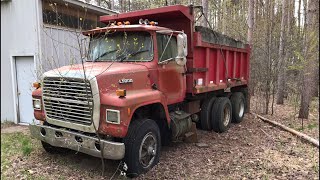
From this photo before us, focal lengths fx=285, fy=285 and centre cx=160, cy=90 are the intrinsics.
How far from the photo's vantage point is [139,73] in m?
5.03

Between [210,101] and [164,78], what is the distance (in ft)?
8.04

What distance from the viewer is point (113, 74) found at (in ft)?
15.3

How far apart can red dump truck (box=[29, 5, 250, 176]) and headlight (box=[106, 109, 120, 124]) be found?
0.02 meters

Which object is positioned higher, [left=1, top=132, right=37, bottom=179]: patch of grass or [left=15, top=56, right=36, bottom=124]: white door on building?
[left=15, top=56, right=36, bottom=124]: white door on building

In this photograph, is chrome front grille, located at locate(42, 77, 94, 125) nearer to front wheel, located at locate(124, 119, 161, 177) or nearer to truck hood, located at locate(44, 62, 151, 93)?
truck hood, located at locate(44, 62, 151, 93)

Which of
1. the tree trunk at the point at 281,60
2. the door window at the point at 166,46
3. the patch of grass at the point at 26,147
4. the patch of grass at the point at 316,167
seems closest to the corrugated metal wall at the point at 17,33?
the patch of grass at the point at 26,147

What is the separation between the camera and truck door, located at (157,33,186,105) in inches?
219

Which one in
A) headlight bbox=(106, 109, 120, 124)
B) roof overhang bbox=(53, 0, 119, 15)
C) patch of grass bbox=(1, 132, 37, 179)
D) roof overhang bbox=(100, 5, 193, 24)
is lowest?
patch of grass bbox=(1, 132, 37, 179)

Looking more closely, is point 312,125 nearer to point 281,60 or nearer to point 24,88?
point 281,60

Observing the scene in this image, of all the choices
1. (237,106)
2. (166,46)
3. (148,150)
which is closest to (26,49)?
(166,46)

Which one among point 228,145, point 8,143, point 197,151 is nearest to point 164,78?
point 197,151

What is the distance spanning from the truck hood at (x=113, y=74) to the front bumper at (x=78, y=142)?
0.84 m

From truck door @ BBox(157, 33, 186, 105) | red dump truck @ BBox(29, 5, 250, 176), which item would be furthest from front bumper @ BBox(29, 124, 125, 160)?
truck door @ BBox(157, 33, 186, 105)

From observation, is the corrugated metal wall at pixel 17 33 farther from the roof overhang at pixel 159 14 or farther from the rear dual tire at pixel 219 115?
the rear dual tire at pixel 219 115
